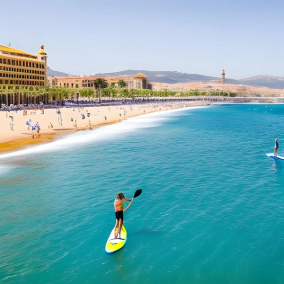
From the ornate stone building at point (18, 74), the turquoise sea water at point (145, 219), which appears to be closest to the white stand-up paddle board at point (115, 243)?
the turquoise sea water at point (145, 219)

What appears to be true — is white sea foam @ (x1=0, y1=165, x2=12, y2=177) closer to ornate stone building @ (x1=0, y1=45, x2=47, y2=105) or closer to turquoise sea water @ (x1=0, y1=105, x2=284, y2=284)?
turquoise sea water @ (x1=0, y1=105, x2=284, y2=284)

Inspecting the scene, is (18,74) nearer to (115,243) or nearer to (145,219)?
(145,219)

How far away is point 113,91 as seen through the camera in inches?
6880

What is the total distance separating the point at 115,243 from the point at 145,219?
3.81m

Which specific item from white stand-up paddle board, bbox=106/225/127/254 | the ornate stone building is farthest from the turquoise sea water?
the ornate stone building

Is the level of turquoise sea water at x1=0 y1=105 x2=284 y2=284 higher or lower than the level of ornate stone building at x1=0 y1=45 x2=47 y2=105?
lower

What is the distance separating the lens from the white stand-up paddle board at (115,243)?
15109mm

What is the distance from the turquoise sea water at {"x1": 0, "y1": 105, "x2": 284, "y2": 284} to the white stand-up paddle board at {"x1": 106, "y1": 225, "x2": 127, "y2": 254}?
0.83 feet

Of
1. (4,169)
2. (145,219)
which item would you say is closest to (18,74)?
(4,169)

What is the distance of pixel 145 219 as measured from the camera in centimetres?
1902

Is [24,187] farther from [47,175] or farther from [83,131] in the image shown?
[83,131]

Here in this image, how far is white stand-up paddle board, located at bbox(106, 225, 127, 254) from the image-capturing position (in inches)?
595

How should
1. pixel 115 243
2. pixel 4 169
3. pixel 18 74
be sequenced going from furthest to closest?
pixel 18 74 < pixel 4 169 < pixel 115 243

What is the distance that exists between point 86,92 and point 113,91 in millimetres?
17372
